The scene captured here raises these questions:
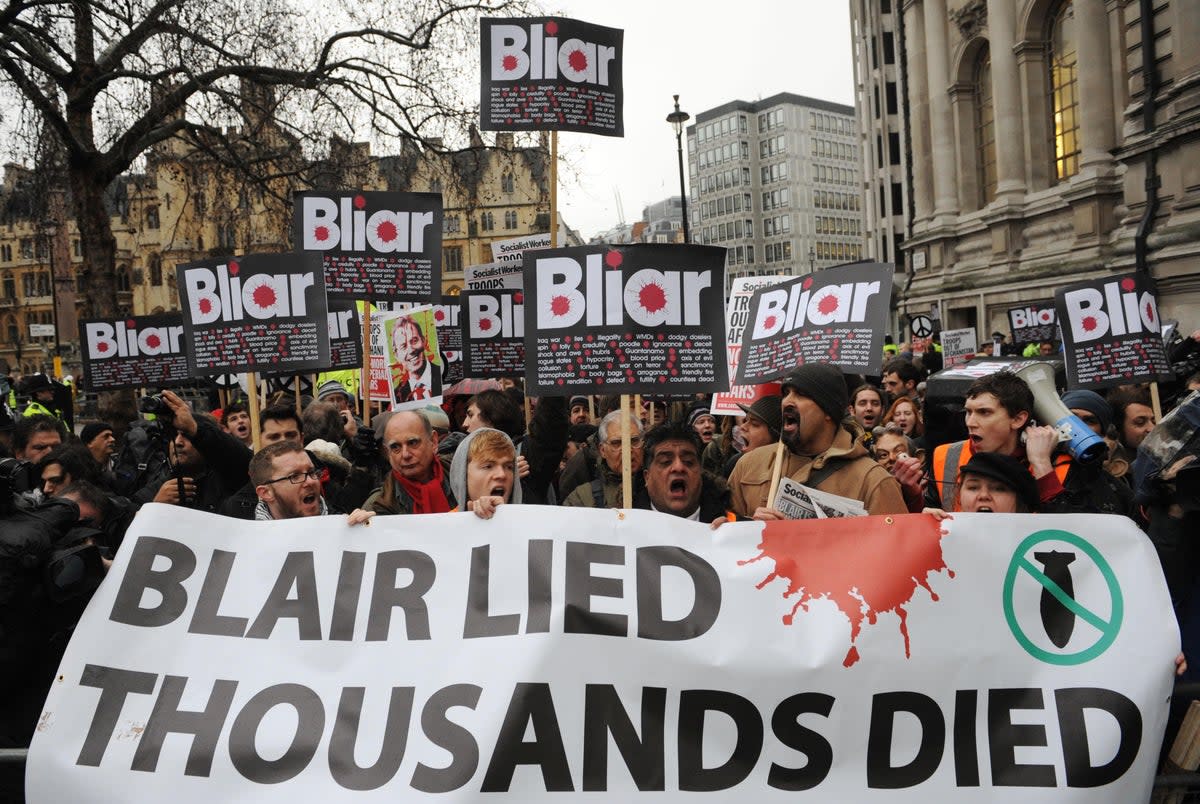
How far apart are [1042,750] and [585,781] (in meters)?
1.30

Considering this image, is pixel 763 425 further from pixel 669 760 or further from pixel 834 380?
pixel 669 760

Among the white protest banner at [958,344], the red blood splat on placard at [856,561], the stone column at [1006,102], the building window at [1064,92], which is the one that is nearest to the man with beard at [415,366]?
the red blood splat on placard at [856,561]

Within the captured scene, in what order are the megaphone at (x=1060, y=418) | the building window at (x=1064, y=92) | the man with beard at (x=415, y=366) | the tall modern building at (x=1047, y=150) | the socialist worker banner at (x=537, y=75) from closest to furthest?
the megaphone at (x=1060, y=418), the socialist worker banner at (x=537, y=75), the man with beard at (x=415, y=366), the tall modern building at (x=1047, y=150), the building window at (x=1064, y=92)

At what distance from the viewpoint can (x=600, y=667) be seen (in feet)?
10.1

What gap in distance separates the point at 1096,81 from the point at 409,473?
21.8 m

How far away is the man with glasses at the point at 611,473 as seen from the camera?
507 cm

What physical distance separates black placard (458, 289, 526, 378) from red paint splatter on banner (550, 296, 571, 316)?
10.5 feet

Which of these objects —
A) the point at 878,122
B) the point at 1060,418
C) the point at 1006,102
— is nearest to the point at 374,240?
the point at 1060,418

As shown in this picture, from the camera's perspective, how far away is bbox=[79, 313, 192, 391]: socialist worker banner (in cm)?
852

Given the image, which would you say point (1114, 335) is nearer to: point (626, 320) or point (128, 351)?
point (626, 320)

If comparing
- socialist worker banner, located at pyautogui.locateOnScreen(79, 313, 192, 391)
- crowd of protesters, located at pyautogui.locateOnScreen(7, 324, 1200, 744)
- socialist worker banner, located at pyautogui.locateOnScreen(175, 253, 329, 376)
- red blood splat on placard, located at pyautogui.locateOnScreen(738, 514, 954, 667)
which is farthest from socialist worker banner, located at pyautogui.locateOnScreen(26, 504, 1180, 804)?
socialist worker banner, located at pyautogui.locateOnScreen(79, 313, 192, 391)

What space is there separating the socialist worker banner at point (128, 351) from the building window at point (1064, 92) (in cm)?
2182

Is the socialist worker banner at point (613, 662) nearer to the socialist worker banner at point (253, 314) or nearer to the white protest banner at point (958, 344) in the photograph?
the socialist worker banner at point (253, 314)

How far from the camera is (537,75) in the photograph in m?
6.88
